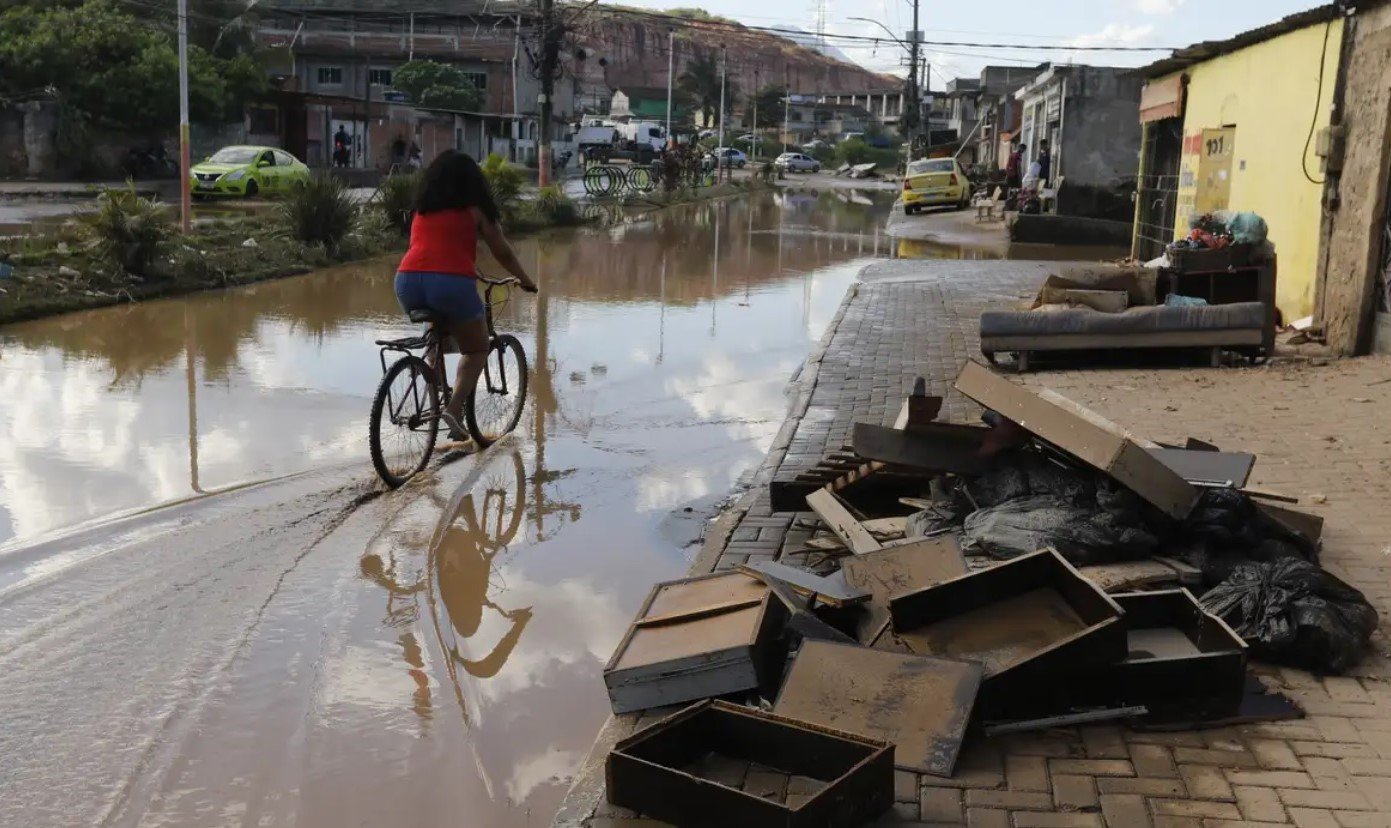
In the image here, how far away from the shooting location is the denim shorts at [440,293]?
6988 mm

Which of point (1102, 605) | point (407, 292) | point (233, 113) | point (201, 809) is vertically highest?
point (233, 113)

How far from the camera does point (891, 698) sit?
3.90 m

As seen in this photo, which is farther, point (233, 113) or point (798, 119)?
point (798, 119)

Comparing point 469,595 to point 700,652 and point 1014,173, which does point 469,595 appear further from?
point 1014,173

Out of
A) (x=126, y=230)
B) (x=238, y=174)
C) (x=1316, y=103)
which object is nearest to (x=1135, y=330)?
(x=1316, y=103)

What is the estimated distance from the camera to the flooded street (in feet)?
12.8

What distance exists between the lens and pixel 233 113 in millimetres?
43469

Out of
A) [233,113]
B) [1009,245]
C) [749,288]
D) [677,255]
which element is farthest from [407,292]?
[233,113]

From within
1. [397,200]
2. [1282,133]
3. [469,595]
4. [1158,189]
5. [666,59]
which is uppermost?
[666,59]

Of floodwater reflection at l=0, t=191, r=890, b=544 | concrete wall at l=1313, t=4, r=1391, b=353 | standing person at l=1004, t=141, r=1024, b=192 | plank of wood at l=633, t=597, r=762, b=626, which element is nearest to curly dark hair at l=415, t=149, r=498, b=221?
floodwater reflection at l=0, t=191, r=890, b=544

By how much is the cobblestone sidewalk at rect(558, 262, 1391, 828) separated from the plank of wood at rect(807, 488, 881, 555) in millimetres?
191

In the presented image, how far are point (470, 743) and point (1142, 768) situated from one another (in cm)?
204

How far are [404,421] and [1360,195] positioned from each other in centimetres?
849

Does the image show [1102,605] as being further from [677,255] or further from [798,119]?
[798,119]
